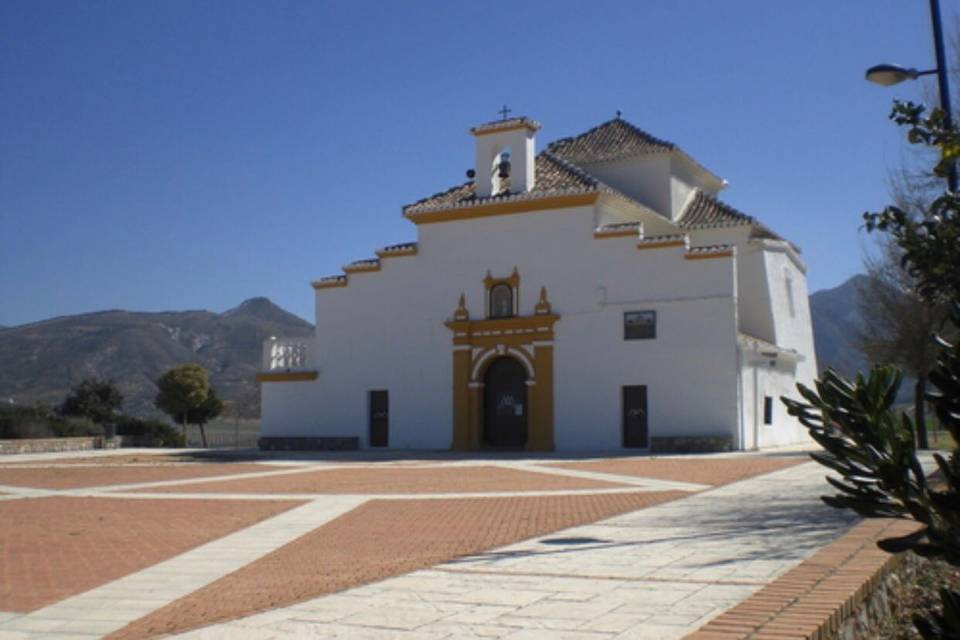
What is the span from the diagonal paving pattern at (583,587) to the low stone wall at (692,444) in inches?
622

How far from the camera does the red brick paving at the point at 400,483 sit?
15.5 metres

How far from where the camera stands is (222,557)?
877 centimetres

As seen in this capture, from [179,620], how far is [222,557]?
2733 mm

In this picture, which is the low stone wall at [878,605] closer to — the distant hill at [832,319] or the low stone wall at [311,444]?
the low stone wall at [311,444]

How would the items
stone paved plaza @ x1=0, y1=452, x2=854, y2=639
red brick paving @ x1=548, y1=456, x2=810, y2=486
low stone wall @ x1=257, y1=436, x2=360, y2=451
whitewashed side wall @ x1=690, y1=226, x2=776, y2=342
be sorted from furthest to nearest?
whitewashed side wall @ x1=690, y1=226, x2=776, y2=342 < low stone wall @ x1=257, y1=436, x2=360, y2=451 < red brick paving @ x1=548, y1=456, x2=810, y2=486 < stone paved plaza @ x1=0, y1=452, x2=854, y2=639

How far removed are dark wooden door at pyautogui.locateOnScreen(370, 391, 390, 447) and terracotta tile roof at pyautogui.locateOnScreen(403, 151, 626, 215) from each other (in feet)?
19.9

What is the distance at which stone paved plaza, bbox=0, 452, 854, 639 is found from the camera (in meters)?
5.82

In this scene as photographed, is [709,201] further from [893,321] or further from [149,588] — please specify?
[149,588]

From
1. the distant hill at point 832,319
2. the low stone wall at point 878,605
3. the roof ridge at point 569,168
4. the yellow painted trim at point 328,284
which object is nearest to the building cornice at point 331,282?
the yellow painted trim at point 328,284

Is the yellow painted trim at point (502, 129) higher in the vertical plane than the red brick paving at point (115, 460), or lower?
higher

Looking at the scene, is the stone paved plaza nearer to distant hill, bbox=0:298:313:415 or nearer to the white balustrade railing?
the white balustrade railing

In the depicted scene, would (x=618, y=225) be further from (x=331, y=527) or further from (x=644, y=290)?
(x=331, y=527)

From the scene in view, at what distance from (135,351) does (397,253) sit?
3153 inches

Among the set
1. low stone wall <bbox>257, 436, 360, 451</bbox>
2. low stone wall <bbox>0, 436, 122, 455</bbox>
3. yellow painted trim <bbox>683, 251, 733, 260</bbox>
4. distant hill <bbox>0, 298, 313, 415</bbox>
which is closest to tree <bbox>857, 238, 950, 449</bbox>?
yellow painted trim <bbox>683, 251, 733, 260</bbox>
